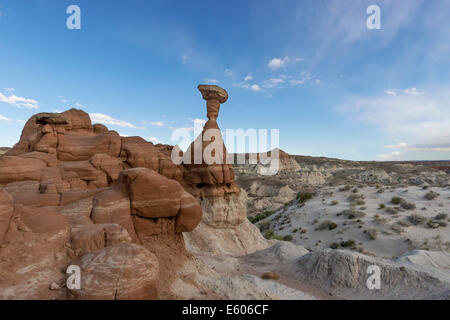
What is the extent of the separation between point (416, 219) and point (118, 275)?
25.9 metres

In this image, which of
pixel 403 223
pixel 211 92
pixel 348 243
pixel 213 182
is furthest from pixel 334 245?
pixel 211 92

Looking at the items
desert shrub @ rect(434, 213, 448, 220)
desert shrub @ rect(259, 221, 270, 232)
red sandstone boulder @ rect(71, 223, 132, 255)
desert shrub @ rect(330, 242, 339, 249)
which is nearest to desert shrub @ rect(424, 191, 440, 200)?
desert shrub @ rect(434, 213, 448, 220)

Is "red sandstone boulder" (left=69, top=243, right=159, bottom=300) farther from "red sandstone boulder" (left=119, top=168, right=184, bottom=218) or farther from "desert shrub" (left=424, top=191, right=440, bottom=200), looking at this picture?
"desert shrub" (left=424, top=191, right=440, bottom=200)

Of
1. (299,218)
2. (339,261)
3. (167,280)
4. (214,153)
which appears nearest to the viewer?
(167,280)

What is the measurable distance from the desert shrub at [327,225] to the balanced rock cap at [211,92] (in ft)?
56.0

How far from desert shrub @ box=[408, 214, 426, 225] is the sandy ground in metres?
0.08

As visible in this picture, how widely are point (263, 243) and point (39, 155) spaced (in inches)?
659

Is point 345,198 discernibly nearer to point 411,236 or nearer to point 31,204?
point 411,236

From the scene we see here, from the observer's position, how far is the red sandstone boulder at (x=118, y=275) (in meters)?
4.25

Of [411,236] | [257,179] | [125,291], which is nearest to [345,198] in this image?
[411,236]

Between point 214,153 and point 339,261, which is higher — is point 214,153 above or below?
above

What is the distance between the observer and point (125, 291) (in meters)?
4.38

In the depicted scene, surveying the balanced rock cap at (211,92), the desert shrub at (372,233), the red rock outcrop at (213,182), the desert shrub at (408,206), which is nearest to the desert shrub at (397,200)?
the desert shrub at (408,206)

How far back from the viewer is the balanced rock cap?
1878 cm
